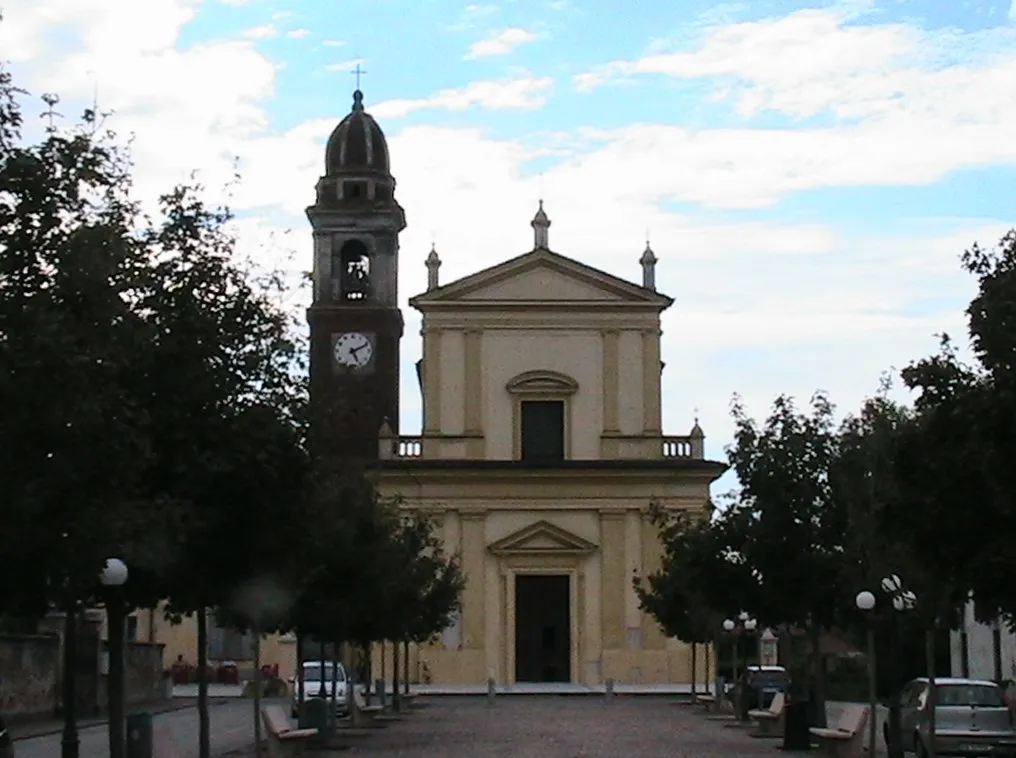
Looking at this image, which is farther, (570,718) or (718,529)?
(570,718)

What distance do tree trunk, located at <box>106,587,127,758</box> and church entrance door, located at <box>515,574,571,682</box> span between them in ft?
167

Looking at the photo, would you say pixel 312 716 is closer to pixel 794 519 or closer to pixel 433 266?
pixel 794 519

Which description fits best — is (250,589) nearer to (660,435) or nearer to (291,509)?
(291,509)

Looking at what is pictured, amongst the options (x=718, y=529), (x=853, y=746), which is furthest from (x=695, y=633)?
(x=853, y=746)

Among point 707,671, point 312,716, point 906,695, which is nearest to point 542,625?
point 707,671

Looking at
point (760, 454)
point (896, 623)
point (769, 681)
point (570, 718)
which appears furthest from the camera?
point (769, 681)

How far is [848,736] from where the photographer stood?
1180 inches

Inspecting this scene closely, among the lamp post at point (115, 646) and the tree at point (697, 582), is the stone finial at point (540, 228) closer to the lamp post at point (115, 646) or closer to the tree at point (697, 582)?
the tree at point (697, 582)

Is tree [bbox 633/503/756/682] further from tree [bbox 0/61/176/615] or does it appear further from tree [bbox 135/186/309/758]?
tree [bbox 0/61/176/615]

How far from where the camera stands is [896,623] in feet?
92.4

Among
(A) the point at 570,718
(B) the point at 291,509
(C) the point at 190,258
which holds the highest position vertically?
(C) the point at 190,258

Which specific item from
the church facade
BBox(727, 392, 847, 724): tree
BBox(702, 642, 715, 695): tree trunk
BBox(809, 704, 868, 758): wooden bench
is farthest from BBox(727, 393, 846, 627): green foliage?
the church facade

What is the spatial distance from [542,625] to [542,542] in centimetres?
306

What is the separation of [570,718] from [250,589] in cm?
2414
